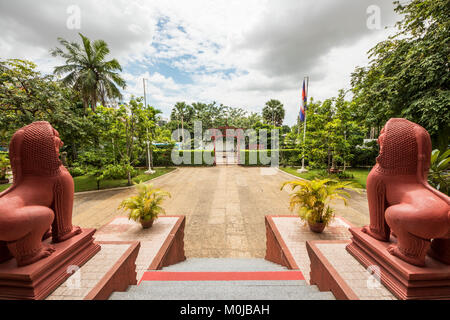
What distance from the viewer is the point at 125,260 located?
8.05 feet

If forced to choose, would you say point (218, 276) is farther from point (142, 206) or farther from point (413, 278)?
point (142, 206)

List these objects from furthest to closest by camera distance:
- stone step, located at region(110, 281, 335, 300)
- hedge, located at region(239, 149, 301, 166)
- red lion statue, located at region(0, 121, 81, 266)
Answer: hedge, located at region(239, 149, 301, 166) → stone step, located at region(110, 281, 335, 300) → red lion statue, located at region(0, 121, 81, 266)

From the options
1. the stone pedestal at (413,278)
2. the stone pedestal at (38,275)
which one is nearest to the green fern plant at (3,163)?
the stone pedestal at (38,275)

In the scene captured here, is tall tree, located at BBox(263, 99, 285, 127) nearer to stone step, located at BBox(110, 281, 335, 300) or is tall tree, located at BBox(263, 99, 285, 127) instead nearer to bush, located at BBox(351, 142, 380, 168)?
bush, located at BBox(351, 142, 380, 168)

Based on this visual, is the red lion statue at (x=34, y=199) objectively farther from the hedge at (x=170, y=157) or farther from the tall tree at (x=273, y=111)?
the tall tree at (x=273, y=111)

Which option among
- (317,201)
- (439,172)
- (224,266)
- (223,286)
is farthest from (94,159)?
(439,172)

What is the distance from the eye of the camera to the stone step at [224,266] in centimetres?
336

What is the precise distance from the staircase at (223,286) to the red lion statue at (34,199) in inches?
44.7

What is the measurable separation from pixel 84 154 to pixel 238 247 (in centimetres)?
929

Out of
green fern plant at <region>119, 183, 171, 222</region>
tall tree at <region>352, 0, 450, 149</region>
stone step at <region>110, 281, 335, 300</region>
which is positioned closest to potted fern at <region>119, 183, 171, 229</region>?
green fern plant at <region>119, 183, 171, 222</region>

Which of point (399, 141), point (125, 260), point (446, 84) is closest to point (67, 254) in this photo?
point (125, 260)

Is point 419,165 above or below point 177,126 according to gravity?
below

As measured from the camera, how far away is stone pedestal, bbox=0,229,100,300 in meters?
1.78
